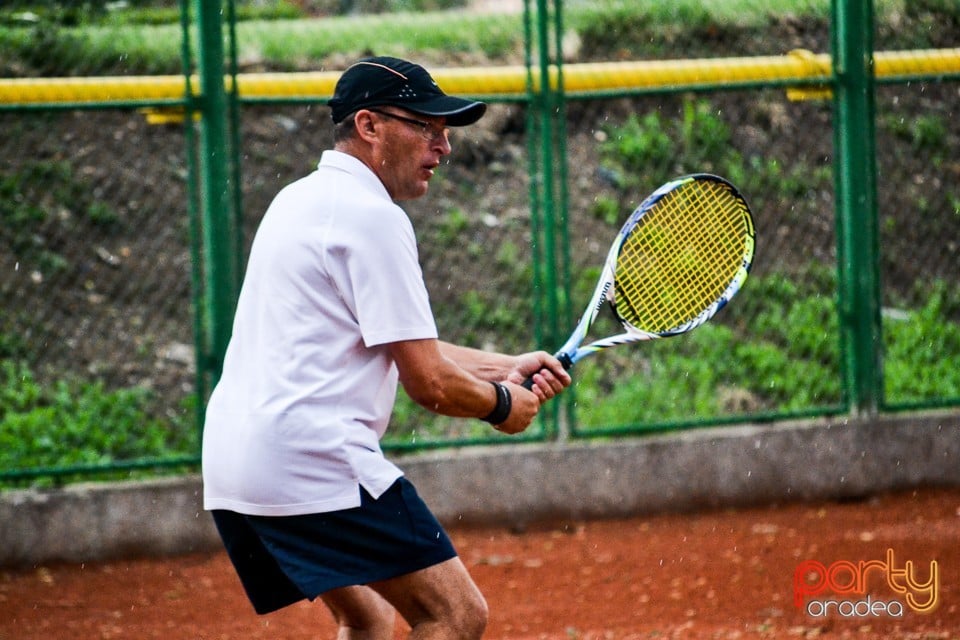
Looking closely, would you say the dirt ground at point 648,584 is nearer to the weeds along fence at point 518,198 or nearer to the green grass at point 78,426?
the weeds along fence at point 518,198

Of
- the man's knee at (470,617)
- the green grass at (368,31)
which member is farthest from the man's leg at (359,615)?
the green grass at (368,31)

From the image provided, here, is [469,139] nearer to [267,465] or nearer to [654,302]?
[654,302]

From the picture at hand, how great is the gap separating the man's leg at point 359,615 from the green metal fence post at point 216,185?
3.02m

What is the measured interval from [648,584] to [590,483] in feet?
3.85

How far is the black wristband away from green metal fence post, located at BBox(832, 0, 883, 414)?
424 centimetres

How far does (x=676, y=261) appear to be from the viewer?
15.2 ft

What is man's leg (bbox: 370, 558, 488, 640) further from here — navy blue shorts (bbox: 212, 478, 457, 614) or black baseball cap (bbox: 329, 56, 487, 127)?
black baseball cap (bbox: 329, 56, 487, 127)

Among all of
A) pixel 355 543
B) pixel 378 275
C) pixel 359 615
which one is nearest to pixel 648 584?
pixel 359 615

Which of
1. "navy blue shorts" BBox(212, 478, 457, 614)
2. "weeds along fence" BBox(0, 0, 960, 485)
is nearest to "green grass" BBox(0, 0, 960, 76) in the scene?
"weeds along fence" BBox(0, 0, 960, 485)

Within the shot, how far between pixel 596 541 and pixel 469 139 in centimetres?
393

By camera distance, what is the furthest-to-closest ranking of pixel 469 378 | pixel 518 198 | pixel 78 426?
1. pixel 518 198
2. pixel 78 426
3. pixel 469 378

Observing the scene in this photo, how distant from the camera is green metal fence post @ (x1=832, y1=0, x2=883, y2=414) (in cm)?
718

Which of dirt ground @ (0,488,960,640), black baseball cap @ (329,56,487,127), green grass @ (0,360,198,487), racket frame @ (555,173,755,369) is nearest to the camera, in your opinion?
black baseball cap @ (329,56,487,127)

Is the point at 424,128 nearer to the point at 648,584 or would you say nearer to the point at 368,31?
the point at 648,584
